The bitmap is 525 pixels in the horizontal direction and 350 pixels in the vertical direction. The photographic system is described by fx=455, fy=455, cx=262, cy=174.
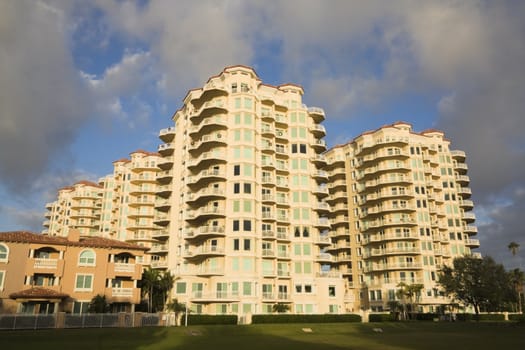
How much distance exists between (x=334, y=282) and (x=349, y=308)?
15.4 metres

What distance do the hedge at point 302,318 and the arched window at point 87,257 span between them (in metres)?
23.7

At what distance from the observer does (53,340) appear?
39.1 m

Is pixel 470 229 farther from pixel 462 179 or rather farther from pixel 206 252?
pixel 206 252

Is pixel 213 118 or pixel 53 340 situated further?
pixel 213 118

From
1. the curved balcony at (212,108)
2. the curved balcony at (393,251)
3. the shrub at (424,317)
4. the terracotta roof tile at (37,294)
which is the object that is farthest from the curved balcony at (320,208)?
the terracotta roof tile at (37,294)

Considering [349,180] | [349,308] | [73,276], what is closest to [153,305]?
[73,276]

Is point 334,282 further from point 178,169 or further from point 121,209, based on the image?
point 121,209

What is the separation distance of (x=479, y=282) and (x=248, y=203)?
4020 cm

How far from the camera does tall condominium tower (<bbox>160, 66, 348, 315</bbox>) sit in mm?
73875

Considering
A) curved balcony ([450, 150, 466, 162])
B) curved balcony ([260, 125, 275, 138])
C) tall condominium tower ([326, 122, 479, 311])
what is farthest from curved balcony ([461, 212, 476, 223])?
curved balcony ([260, 125, 275, 138])

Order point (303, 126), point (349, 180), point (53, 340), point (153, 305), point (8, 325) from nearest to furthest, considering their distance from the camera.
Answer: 1. point (53, 340)
2. point (8, 325)
3. point (153, 305)
4. point (303, 126)
5. point (349, 180)

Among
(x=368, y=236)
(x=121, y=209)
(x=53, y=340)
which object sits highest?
(x=121, y=209)

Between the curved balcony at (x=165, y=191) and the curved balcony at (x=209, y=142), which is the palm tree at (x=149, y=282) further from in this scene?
the curved balcony at (x=209, y=142)

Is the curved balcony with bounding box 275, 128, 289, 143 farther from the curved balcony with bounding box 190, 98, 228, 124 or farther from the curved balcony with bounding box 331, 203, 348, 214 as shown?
the curved balcony with bounding box 331, 203, 348, 214
